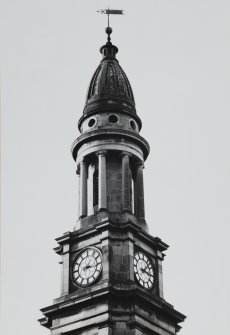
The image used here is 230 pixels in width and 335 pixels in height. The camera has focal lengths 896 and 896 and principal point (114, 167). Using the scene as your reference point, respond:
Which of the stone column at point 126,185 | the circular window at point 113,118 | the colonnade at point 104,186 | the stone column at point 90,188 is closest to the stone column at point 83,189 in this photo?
the colonnade at point 104,186

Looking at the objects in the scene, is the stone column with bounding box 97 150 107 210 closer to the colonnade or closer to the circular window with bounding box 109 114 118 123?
the colonnade

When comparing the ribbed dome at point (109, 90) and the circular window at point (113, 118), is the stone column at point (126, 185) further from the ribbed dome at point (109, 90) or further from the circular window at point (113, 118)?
the ribbed dome at point (109, 90)

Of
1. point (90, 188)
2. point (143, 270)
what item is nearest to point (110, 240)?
point (143, 270)

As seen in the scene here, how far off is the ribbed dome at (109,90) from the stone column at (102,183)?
3.95 meters

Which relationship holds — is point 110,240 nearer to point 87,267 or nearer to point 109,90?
point 87,267

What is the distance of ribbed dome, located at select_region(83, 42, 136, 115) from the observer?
56375mm

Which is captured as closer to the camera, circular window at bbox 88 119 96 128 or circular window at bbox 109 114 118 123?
circular window at bbox 109 114 118 123

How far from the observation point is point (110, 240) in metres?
50.2

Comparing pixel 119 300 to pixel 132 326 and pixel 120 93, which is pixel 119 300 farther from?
pixel 120 93

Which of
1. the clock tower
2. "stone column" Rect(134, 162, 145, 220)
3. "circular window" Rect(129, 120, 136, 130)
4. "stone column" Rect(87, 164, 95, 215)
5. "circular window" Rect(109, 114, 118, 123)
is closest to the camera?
the clock tower

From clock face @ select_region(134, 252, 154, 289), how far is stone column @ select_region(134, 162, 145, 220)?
3.06 meters

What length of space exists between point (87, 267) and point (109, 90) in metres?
12.8

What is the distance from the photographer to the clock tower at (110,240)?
47812 mm

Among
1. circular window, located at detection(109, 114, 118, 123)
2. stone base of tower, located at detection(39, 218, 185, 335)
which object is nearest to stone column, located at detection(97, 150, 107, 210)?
stone base of tower, located at detection(39, 218, 185, 335)
